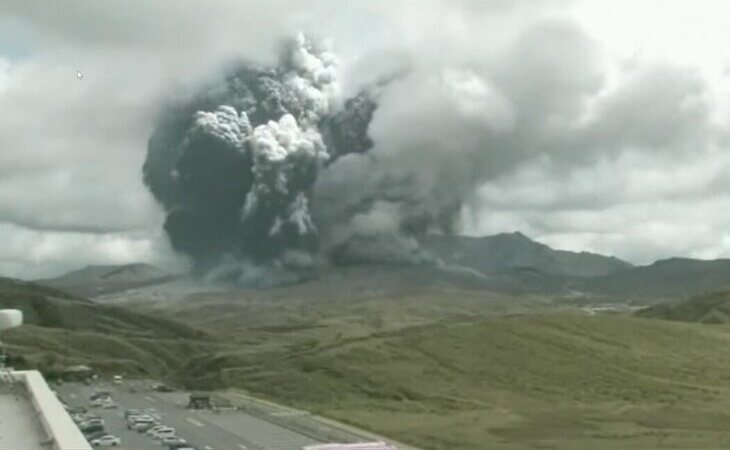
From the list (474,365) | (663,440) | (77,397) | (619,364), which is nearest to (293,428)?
(663,440)

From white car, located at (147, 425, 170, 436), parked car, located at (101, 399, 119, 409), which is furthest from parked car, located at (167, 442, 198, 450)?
parked car, located at (101, 399, 119, 409)

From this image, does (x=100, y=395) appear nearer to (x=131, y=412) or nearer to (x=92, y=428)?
(x=131, y=412)

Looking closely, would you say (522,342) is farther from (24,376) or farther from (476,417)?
(24,376)

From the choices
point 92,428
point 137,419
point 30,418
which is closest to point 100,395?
point 137,419

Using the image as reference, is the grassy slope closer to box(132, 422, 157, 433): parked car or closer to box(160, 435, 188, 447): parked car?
box(160, 435, 188, 447): parked car

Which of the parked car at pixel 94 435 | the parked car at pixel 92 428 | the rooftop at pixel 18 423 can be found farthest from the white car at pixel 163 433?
the rooftop at pixel 18 423
